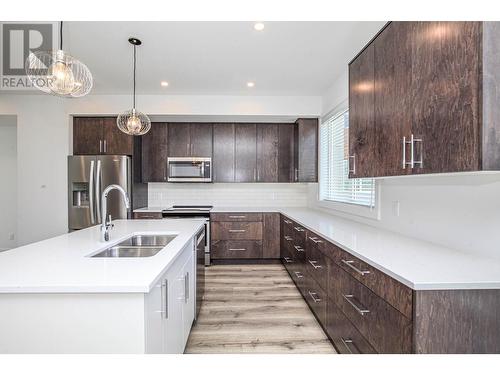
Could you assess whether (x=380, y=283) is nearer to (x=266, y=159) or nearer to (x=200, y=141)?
(x=266, y=159)

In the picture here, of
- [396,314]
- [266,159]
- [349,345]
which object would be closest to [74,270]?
[396,314]

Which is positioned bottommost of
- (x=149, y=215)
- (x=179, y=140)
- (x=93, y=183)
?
(x=149, y=215)

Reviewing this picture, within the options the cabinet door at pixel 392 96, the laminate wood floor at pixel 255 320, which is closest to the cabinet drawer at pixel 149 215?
the laminate wood floor at pixel 255 320

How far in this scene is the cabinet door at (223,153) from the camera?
4.64 metres

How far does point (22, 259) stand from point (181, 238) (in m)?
0.89

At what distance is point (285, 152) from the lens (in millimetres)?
4695

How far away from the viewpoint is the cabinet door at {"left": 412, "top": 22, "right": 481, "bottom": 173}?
Answer: 42.8 inches

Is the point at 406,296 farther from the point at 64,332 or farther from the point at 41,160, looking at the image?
the point at 41,160

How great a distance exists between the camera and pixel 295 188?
498 cm

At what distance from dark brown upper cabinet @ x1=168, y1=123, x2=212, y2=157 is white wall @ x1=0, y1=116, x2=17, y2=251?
9.86ft

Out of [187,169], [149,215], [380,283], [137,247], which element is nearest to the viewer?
[380,283]

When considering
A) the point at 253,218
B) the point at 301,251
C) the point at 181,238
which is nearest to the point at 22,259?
the point at 181,238

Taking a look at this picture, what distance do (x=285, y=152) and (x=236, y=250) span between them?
1764 millimetres

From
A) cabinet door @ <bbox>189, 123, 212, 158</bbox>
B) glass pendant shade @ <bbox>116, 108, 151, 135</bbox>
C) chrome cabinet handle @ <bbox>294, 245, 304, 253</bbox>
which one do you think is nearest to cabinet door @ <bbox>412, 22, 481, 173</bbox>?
chrome cabinet handle @ <bbox>294, 245, 304, 253</bbox>
